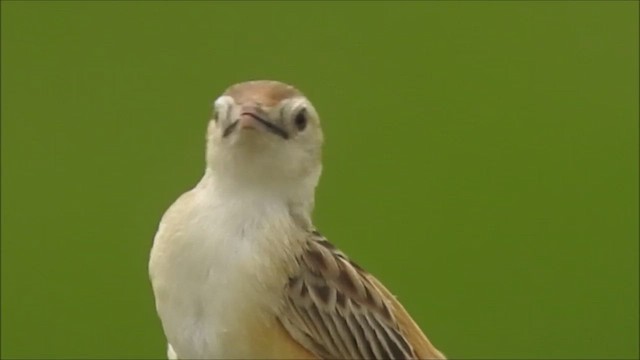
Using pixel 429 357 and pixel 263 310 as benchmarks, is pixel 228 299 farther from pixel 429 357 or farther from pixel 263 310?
pixel 429 357

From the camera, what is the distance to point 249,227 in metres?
0.98

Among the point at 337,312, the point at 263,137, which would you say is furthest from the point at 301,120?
the point at 337,312

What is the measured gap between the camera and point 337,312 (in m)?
1.02

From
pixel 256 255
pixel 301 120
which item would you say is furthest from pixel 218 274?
pixel 301 120

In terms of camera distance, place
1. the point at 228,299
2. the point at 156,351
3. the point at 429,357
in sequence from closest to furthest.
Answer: the point at 228,299
the point at 429,357
the point at 156,351

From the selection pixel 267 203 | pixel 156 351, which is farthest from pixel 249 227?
pixel 156 351

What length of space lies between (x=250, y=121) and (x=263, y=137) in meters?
0.02

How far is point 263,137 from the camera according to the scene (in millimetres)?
964

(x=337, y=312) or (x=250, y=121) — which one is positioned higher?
(x=250, y=121)

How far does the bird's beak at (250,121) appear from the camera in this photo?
3.11 feet

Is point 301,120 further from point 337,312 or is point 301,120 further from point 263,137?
point 337,312

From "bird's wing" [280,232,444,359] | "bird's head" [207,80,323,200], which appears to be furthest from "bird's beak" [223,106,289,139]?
"bird's wing" [280,232,444,359]

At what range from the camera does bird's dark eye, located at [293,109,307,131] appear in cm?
99

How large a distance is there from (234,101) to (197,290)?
14 cm
